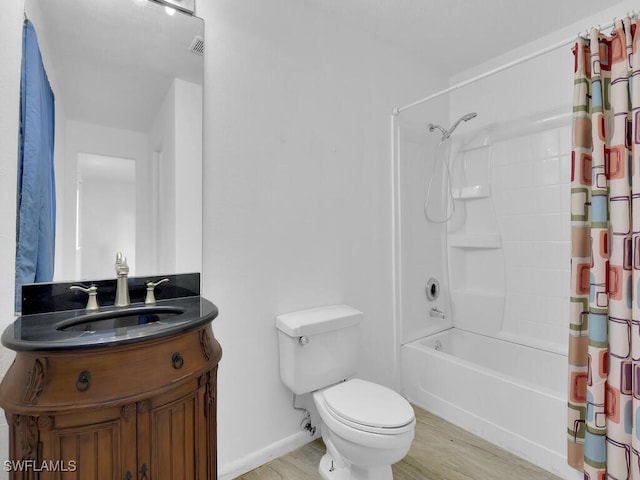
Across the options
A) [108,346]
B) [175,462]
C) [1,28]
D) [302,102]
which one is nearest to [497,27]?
[302,102]

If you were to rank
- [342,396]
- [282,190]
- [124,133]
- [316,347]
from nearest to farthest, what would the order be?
1. [124,133]
2. [342,396]
3. [316,347]
4. [282,190]

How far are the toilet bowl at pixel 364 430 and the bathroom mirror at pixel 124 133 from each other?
Answer: 0.91m

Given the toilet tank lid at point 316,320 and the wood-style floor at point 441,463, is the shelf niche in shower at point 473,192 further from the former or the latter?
the wood-style floor at point 441,463

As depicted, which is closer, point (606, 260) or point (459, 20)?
point (606, 260)

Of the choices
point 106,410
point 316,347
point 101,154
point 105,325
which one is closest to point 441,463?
point 316,347

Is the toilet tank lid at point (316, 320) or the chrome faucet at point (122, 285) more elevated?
the chrome faucet at point (122, 285)

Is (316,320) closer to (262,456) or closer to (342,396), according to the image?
(342,396)

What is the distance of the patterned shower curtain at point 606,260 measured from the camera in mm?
1246

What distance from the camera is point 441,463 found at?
173 centimetres

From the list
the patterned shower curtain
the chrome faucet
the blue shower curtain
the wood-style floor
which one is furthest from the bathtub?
the blue shower curtain

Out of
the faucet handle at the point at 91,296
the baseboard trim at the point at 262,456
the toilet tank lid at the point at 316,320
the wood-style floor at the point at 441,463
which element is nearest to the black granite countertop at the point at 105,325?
the faucet handle at the point at 91,296

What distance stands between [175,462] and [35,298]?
768 mm

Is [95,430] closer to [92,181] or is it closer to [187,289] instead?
[187,289]

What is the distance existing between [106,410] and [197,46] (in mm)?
1498
